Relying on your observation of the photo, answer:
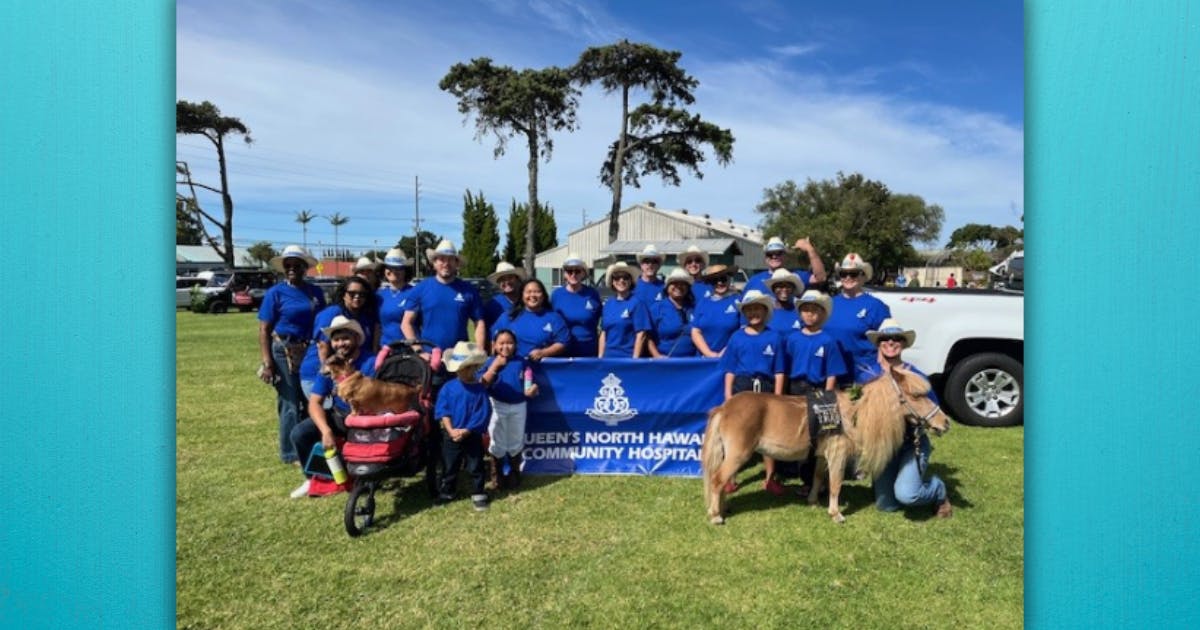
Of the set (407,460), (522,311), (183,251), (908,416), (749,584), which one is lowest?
(749,584)

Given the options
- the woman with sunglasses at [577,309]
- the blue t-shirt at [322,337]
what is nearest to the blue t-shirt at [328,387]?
the blue t-shirt at [322,337]

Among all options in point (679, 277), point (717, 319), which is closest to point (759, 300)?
point (717, 319)

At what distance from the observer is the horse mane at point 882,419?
162 inches

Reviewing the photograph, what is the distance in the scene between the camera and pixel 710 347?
215 inches

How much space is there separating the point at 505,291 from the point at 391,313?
0.93m

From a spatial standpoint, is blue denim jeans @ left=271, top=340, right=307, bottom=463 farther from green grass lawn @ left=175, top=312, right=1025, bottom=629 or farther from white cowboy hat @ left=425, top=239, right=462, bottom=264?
white cowboy hat @ left=425, top=239, right=462, bottom=264

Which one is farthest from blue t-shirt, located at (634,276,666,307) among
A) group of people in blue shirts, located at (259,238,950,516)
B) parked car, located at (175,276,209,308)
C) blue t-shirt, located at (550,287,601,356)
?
A: parked car, located at (175,276,209,308)

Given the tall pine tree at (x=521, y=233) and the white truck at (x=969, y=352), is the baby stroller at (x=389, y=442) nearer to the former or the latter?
the white truck at (x=969, y=352)

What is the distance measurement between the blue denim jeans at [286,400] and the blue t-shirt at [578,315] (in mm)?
2211

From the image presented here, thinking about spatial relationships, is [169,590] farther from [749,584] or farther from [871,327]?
[871,327]

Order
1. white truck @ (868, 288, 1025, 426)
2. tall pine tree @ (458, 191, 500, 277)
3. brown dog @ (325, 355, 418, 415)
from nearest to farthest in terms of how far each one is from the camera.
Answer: brown dog @ (325, 355, 418, 415) < white truck @ (868, 288, 1025, 426) < tall pine tree @ (458, 191, 500, 277)

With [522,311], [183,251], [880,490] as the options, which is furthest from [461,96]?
[183,251]

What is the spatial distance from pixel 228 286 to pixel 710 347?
1020 inches

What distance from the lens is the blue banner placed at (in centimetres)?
530
